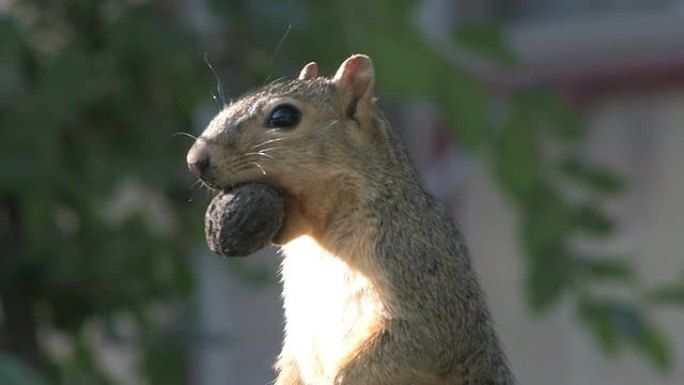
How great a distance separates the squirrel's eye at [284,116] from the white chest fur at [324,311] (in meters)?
0.13

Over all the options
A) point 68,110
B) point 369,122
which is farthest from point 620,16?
point 369,122

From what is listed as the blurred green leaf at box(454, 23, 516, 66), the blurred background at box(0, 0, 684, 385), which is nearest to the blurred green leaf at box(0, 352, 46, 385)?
the blurred background at box(0, 0, 684, 385)

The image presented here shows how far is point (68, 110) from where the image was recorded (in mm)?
3668

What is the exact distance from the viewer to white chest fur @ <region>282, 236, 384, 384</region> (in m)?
2.06

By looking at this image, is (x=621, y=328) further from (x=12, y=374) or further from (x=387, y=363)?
(x=387, y=363)

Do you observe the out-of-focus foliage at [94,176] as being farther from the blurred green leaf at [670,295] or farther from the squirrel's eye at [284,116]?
the squirrel's eye at [284,116]

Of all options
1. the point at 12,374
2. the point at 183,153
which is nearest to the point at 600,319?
the point at 183,153

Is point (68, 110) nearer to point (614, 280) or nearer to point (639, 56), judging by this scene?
point (614, 280)

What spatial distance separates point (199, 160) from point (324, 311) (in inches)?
8.1

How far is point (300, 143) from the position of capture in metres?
2.14

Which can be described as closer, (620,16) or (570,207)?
(570,207)

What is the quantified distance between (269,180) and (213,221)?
105 millimetres

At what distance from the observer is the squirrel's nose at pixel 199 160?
6.65 feet

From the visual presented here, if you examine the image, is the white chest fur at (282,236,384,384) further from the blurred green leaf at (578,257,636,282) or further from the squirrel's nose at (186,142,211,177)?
the blurred green leaf at (578,257,636,282)
